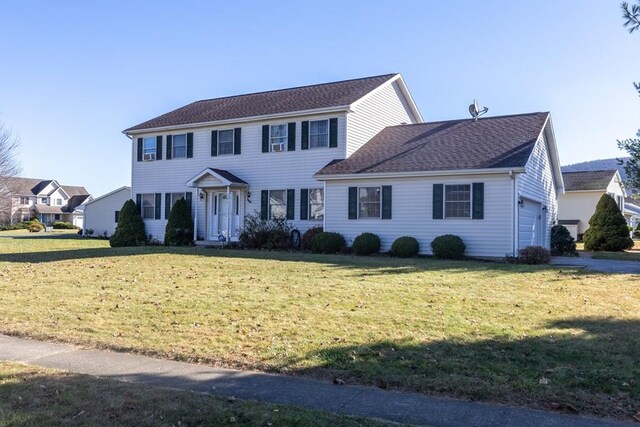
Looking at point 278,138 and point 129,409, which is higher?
point 278,138

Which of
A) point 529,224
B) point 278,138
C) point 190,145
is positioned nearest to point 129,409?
point 529,224

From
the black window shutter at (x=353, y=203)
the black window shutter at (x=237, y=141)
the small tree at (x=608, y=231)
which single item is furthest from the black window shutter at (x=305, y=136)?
the small tree at (x=608, y=231)

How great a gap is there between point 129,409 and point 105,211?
120 ft

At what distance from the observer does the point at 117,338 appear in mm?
7203

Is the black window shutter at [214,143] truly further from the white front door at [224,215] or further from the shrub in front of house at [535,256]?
the shrub in front of house at [535,256]

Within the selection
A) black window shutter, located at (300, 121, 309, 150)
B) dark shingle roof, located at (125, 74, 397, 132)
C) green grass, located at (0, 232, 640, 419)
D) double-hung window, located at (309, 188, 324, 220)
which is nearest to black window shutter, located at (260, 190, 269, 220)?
double-hung window, located at (309, 188, 324, 220)

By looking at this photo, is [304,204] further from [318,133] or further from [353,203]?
[318,133]

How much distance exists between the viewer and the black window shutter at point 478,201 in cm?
1856

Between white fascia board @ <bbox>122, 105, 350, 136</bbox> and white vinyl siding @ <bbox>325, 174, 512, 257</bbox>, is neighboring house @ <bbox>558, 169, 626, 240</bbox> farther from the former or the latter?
white fascia board @ <bbox>122, 105, 350, 136</bbox>

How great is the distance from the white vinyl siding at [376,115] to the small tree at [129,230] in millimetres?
11486

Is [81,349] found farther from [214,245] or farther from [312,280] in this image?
[214,245]

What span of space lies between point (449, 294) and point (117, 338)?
6117mm

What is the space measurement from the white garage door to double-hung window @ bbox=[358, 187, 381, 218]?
16.9 ft

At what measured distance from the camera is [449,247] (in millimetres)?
18203
